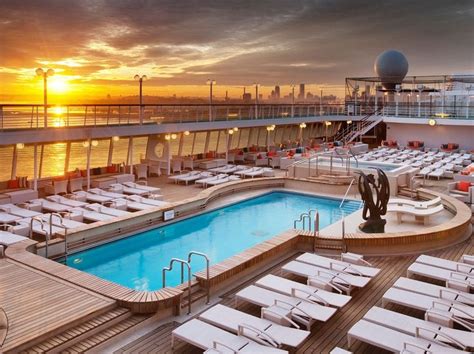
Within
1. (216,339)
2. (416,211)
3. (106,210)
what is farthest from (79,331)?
(416,211)

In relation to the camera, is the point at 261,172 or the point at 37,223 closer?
the point at 37,223

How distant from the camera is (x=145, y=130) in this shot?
14.1 meters

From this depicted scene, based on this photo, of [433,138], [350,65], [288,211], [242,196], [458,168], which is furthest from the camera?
[350,65]

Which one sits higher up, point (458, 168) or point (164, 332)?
point (458, 168)

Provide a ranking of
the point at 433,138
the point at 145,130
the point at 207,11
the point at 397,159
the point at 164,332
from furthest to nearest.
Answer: the point at 433,138, the point at 397,159, the point at 145,130, the point at 207,11, the point at 164,332

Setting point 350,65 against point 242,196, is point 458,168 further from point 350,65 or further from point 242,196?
point 350,65

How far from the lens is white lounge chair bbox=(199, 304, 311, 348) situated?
4.16m

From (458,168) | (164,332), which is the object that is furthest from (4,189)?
(458,168)

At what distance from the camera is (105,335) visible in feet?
14.8

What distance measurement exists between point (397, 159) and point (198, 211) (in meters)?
9.40

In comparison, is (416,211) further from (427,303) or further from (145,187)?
(145,187)

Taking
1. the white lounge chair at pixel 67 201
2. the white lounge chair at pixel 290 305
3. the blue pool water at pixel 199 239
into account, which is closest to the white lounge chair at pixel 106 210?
the white lounge chair at pixel 67 201

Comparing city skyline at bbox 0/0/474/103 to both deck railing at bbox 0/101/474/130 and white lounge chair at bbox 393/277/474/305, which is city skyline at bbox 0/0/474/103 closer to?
deck railing at bbox 0/101/474/130

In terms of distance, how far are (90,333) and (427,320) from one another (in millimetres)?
3407
